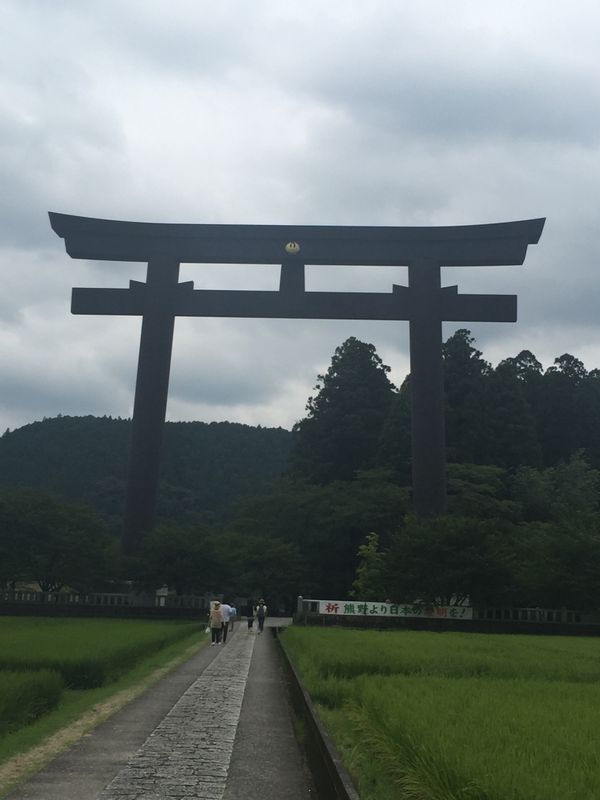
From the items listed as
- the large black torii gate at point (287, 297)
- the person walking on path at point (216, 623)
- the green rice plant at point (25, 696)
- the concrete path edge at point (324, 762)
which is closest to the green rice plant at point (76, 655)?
the green rice plant at point (25, 696)

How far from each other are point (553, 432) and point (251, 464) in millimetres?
38685

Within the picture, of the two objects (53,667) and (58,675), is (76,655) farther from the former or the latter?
(58,675)

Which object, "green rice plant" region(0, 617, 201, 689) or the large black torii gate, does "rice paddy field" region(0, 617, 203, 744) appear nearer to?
"green rice plant" region(0, 617, 201, 689)

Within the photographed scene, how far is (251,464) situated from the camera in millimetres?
98438

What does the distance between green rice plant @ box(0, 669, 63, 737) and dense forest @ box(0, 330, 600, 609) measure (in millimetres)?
23261

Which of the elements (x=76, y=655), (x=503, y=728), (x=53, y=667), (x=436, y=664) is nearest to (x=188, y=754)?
(x=503, y=728)

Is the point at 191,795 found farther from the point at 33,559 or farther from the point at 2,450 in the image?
the point at 2,450

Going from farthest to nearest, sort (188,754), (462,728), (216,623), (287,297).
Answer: (287,297), (216,623), (188,754), (462,728)

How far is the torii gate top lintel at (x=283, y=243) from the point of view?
116ft

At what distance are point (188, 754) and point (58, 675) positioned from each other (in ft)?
12.3

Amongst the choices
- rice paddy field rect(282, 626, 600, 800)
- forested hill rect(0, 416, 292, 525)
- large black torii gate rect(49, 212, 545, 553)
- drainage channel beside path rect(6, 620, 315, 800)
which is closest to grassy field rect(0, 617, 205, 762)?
drainage channel beside path rect(6, 620, 315, 800)

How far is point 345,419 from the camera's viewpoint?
64562 millimetres

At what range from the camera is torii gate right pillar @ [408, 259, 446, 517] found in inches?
1393

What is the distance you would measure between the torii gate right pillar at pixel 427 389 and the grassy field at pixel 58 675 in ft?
61.2
